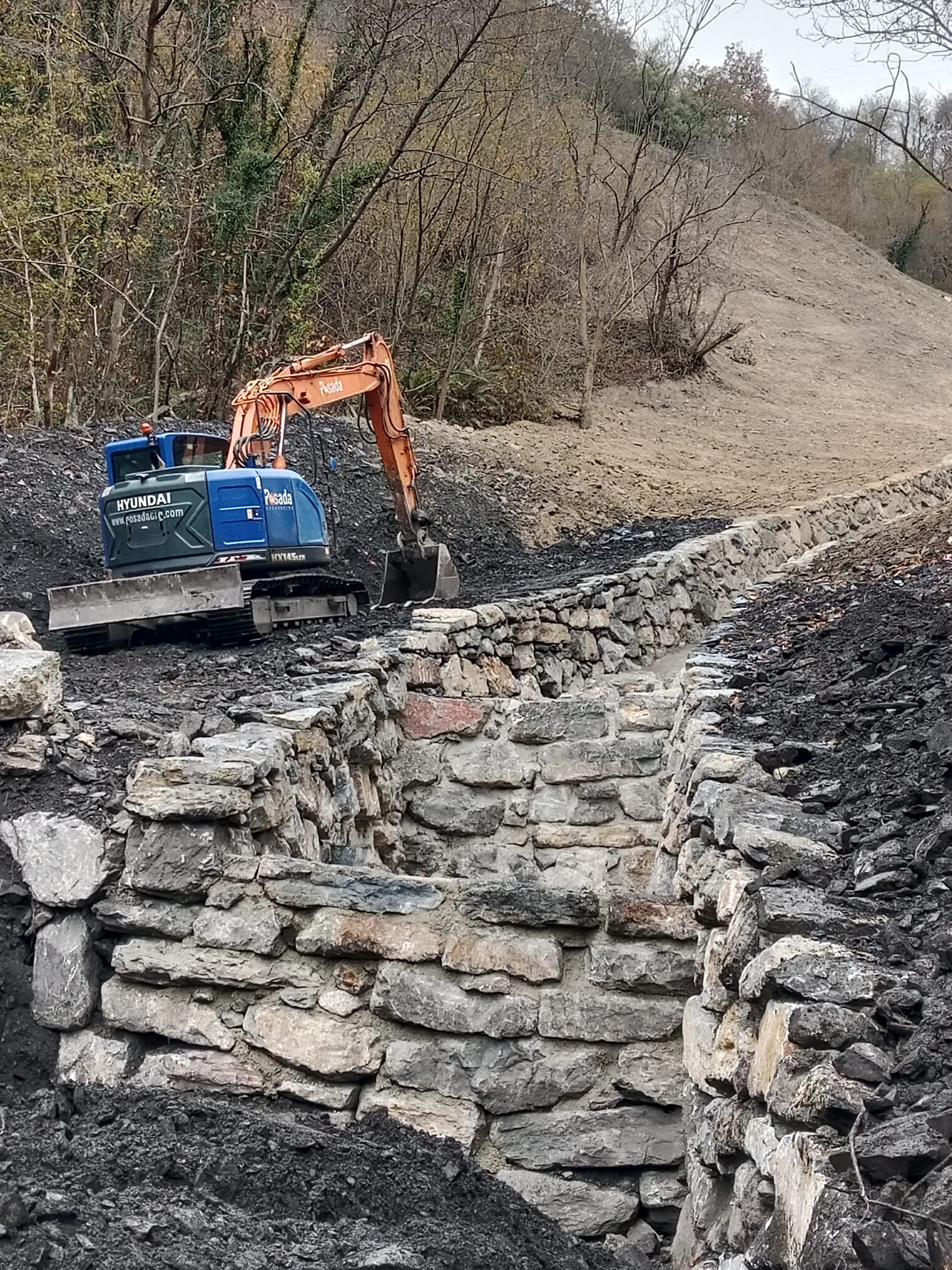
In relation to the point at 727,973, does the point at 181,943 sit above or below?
below

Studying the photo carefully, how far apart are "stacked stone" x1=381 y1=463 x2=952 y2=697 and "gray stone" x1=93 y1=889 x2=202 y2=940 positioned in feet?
12.6

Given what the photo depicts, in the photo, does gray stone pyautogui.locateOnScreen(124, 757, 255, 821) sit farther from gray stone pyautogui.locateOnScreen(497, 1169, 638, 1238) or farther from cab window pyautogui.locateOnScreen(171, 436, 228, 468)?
cab window pyautogui.locateOnScreen(171, 436, 228, 468)

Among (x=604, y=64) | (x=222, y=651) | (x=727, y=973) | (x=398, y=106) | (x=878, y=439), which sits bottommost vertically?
(x=222, y=651)

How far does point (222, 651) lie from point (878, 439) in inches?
770

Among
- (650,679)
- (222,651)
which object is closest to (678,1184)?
(222,651)

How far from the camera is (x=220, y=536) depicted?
9.37m

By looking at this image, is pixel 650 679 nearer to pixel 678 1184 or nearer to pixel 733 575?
pixel 733 575

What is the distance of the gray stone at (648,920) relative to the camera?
4742mm

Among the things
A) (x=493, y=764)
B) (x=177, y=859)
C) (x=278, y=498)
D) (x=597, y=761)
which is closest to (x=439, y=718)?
(x=493, y=764)

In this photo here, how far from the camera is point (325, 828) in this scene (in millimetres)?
6418

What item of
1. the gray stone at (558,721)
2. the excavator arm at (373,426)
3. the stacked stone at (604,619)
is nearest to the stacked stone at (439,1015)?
the gray stone at (558,721)

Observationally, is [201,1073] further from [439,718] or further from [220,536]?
[220,536]

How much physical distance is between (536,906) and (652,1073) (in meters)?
0.73

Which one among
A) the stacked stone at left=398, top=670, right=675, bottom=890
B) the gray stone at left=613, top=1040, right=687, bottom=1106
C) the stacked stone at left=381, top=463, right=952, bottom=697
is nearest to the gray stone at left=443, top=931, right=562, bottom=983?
the gray stone at left=613, top=1040, right=687, bottom=1106
